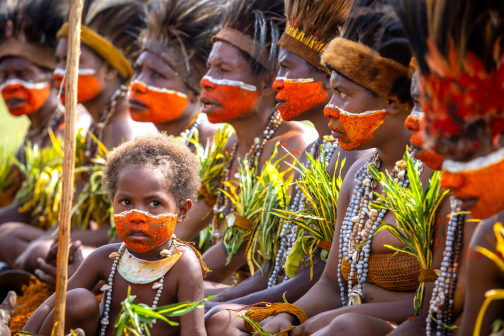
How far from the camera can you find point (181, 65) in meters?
5.29

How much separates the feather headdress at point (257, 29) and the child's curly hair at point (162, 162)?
5.10 feet

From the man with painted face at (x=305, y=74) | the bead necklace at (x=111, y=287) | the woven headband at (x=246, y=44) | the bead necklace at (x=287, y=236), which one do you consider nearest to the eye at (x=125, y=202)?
the bead necklace at (x=111, y=287)

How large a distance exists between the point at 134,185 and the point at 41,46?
170 inches

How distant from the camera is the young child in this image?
2.83 meters

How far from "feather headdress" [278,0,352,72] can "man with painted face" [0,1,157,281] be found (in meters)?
2.07

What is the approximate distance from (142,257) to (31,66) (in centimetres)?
422

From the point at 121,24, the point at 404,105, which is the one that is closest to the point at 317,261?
the point at 404,105

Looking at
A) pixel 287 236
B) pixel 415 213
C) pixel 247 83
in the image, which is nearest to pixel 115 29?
pixel 247 83

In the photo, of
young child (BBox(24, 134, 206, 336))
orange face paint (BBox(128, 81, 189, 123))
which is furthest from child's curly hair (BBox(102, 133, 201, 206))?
orange face paint (BBox(128, 81, 189, 123))

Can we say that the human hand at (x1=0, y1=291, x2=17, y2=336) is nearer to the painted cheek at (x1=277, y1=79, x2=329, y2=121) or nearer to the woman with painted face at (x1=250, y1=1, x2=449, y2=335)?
the woman with painted face at (x1=250, y1=1, x2=449, y2=335)

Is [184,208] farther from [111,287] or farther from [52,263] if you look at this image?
[52,263]

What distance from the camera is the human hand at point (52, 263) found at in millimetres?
4500

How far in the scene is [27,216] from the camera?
243 inches

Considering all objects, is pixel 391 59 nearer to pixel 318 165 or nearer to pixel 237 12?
pixel 318 165
